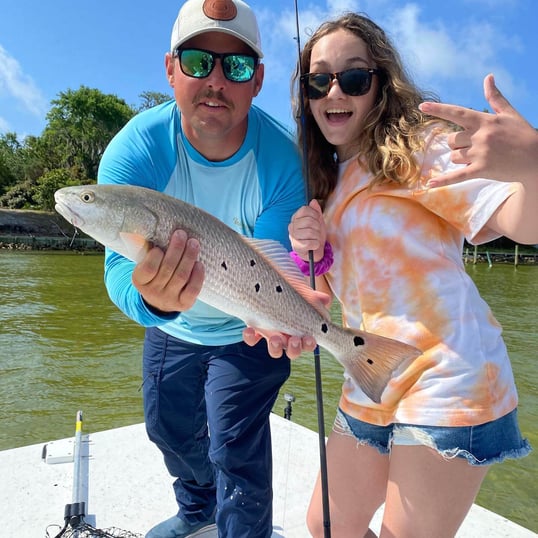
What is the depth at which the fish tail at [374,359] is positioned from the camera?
2.01 metres

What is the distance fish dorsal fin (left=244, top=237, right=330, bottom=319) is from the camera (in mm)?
2418

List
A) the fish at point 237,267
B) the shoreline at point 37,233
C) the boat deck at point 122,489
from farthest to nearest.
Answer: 1. the shoreline at point 37,233
2. the boat deck at point 122,489
3. the fish at point 237,267

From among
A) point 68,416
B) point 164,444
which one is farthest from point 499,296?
point 164,444

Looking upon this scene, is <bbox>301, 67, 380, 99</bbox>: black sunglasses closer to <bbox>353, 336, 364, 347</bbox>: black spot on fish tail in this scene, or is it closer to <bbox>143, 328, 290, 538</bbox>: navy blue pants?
<bbox>353, 336, 364, 347</bbox>: black spot on fish tail

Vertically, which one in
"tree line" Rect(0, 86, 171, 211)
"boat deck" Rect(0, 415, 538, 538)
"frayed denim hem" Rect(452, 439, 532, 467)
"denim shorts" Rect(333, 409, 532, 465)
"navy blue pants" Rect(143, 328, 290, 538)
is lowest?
"boat deck" Rect(0, 415, 538, 538)

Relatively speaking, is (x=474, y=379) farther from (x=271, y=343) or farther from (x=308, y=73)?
(x=308, y=73)

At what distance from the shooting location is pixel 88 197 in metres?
2.20

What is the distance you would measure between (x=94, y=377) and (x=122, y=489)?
574cm

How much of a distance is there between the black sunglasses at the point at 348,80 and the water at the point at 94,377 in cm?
440

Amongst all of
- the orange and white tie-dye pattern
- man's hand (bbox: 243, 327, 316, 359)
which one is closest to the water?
the orange and white tie-dye pattern

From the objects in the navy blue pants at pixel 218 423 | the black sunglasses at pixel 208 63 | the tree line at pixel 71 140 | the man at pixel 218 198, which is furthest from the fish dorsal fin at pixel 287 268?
the tree line at pixel 71 140

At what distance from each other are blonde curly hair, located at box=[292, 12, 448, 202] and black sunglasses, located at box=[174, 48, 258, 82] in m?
0.31

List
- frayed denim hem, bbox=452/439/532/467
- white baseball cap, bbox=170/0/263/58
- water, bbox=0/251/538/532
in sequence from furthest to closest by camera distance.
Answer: water, bbox=0/251/538/532, white baseball cap, bbox=170/0/263/58, frayed denim hem, bbox=452/439/532/467

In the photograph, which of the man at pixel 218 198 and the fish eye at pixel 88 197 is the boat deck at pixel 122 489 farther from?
the fish eye at pixel 88 197
